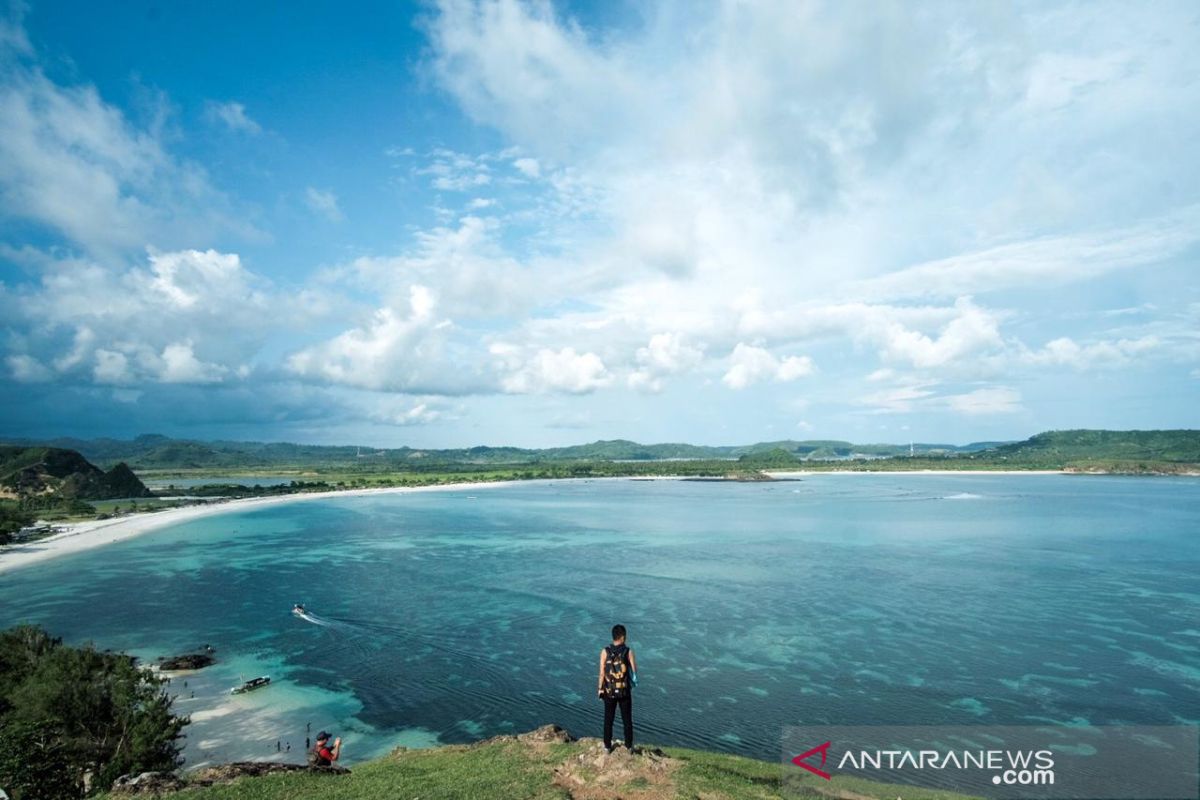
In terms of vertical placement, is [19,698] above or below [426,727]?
above

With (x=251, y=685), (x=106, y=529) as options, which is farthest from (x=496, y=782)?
(x=106, y=529)

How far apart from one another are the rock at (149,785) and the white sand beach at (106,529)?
6716cm

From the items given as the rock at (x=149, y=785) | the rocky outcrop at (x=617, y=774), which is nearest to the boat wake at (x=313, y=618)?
the rock at (x=149, y=785)

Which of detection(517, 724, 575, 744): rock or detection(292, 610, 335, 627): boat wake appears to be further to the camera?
detection(292, 610, 335, 627): boat wake

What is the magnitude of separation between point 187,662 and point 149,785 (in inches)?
907

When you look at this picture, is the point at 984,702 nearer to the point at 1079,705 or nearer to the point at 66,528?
the point at 1079,705

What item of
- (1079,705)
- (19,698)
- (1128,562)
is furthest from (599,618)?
(1128,562)

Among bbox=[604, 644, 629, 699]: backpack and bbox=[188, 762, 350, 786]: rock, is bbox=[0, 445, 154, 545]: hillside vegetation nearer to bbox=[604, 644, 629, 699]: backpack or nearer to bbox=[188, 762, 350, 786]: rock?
bbox=[188, 762, 350, 786]: rock

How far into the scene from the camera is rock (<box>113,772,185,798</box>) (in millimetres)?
13859

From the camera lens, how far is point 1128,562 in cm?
5975

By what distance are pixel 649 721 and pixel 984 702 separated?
14.7 m
